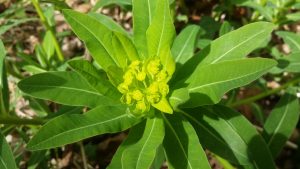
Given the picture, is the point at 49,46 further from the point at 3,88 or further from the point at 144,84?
the point at 144,84

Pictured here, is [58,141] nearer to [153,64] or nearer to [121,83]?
[121,83]

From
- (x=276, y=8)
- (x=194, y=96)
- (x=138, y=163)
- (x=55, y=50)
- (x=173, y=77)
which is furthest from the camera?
(x=55, y=50)

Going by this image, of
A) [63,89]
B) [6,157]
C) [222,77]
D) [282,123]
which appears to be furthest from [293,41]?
[6,157]

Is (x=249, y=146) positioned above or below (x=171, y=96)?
below

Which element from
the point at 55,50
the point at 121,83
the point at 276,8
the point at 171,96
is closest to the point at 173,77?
the point at 171,96

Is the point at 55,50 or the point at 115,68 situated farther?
the point at 55,50

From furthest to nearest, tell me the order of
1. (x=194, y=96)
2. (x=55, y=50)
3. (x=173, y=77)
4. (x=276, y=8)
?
(x=55, y=50)
(x=276, y=8)
(x=173, y=77)
(x=194, y=96)

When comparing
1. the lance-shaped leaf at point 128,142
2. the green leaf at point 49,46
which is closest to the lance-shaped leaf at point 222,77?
the lance-shaped leaf at point 128,142

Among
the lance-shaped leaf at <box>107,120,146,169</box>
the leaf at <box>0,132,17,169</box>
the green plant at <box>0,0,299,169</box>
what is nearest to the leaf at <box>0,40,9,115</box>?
the green plant at <box>0,0,299,169</box>
